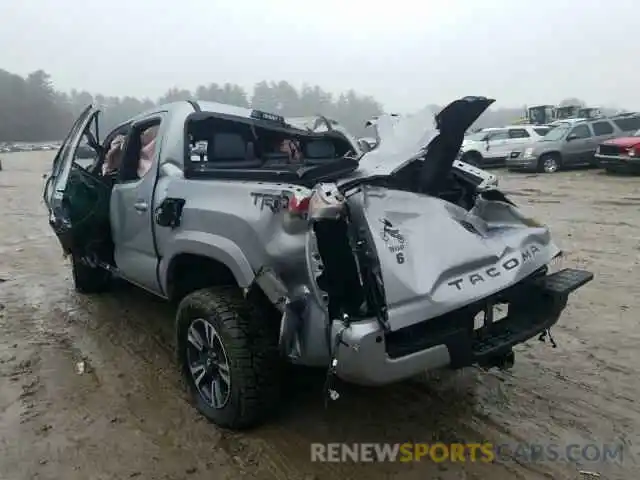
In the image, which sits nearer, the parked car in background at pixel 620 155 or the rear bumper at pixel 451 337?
the rear bumper at pixel 451 337

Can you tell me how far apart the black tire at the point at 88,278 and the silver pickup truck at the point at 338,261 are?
74.1 inches

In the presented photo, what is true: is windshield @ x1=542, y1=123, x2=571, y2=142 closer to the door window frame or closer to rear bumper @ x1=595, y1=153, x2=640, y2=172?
rear bumper @ x1=595, y1=153, x2=640, y2=172

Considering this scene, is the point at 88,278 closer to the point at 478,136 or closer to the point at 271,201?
the point at 271,201

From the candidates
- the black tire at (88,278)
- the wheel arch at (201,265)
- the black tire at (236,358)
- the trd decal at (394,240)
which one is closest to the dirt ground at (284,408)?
the black tire at (236,358)

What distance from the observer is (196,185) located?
363 centimetres

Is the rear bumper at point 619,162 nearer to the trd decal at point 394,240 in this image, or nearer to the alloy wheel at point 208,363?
the trd decal at point 394,240

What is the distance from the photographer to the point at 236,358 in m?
3.10

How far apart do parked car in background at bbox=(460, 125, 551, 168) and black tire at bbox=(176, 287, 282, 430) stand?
18.2 m

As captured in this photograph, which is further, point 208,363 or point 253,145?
point 253,145

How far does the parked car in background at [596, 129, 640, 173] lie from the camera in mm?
15678

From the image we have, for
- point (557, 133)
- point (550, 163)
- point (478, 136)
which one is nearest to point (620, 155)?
point (550, 163)

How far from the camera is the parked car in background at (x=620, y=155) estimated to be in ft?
51.4

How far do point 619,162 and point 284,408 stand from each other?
50.3 feet

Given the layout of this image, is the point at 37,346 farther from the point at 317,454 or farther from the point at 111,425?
Result: the point at 317,454
